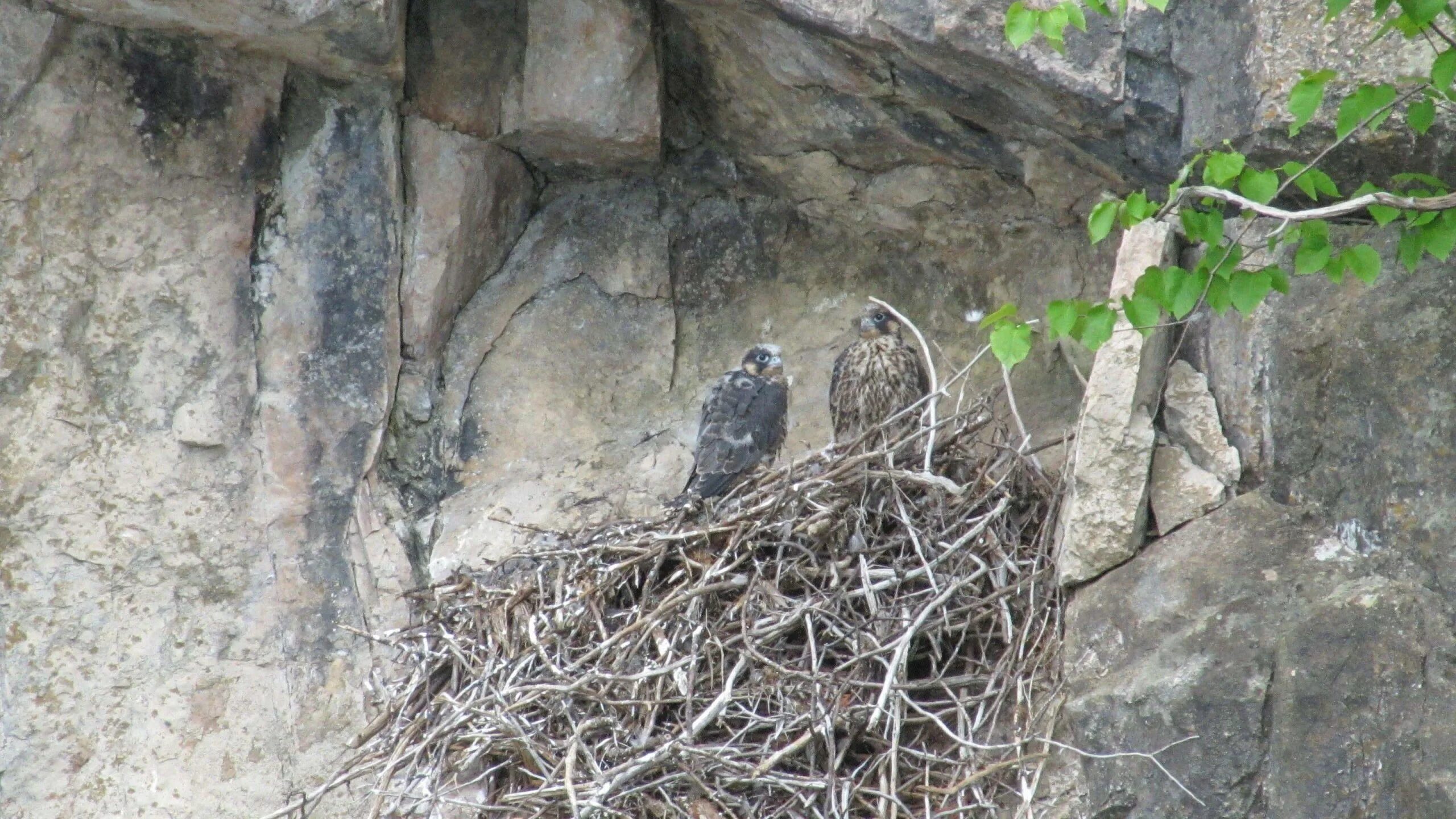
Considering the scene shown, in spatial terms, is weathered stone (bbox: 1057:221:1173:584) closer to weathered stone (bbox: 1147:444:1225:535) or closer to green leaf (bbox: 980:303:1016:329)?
weathered stone (bbox: 1147:444:1225:535)

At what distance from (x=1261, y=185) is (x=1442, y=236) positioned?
15.5 inches

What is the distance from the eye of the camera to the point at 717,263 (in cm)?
600

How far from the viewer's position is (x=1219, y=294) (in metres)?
3.38

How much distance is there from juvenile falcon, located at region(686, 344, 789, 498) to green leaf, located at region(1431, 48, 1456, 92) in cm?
261

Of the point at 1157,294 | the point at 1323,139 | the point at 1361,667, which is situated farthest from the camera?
the point at 1323,139

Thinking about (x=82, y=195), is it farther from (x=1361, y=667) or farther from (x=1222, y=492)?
(x=1361, y=667)

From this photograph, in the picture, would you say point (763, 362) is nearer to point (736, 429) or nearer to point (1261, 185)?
point (736, 429)

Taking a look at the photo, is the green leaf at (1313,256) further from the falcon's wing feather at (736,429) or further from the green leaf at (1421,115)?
the falcon's wing feather at (736,429)

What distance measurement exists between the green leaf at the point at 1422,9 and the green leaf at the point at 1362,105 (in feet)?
0.64

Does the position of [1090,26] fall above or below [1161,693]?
above

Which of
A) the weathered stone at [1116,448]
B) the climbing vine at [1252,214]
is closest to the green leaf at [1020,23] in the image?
the climbing vine at [1252,214]

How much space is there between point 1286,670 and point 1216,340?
101cm

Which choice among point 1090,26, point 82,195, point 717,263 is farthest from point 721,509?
point 82,195

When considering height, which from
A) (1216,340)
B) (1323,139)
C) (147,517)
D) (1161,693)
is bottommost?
(147,517)
